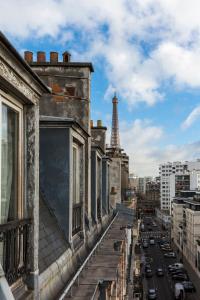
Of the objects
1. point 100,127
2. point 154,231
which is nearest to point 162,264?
point 154,231

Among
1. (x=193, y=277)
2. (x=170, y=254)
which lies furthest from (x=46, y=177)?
(x=170, y=254)

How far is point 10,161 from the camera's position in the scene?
14.6 ft

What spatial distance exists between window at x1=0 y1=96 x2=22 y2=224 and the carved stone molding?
18 centimetres

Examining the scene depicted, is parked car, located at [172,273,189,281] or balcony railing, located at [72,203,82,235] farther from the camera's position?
parked car, located at [172,273,189,281]

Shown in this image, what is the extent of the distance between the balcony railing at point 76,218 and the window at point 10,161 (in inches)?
152

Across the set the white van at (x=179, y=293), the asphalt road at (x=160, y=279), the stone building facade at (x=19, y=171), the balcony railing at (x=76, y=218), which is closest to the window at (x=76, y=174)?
the balcony railing at (x=76, y=218)

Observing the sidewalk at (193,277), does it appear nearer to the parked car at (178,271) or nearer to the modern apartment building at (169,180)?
the parked car at (178,271)

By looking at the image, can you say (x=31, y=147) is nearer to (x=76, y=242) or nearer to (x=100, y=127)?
(x=76, y=242)

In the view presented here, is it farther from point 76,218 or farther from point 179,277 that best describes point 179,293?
point 76,218

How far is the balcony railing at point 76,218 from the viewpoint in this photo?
8.45 meters

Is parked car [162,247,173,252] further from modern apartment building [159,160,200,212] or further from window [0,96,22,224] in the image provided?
window [0,96,22,224]

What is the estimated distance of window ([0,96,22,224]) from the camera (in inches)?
167

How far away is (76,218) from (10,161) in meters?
4.45

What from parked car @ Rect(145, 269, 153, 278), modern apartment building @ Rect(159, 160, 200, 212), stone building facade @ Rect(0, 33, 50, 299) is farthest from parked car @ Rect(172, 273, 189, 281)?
modern apartment building @ Rect(159, 160, 200, 212)
